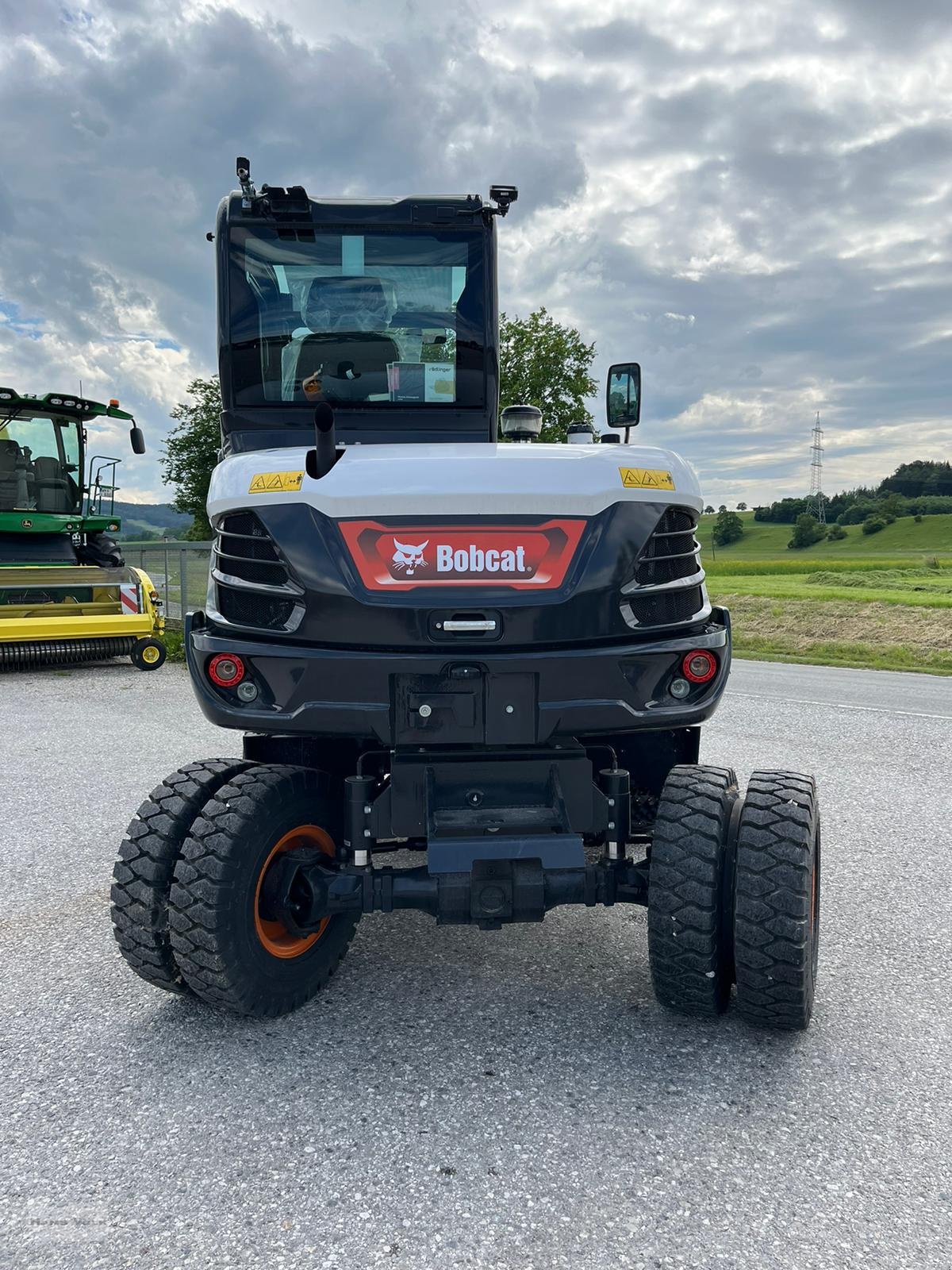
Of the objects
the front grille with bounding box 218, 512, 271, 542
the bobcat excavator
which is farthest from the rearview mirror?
the front grille with bounding box 218, 512, 271, 542

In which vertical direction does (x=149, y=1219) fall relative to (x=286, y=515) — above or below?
below

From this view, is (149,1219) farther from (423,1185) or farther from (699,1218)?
Answer: (699,1218)

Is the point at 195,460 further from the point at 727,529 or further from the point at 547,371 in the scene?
the point at 727,529

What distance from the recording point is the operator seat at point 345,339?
4160 millimetres

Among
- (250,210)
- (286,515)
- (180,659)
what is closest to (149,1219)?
(286,515)

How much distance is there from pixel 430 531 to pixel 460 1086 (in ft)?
5.40

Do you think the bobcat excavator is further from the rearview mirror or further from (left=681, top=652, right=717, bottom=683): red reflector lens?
the rearview mirror

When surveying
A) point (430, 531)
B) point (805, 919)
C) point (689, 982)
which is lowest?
point (689, 982)

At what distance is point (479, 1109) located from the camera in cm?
269

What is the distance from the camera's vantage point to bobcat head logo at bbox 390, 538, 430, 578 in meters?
2.88

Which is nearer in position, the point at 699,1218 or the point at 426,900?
the point at 699,1218

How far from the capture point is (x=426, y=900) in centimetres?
301

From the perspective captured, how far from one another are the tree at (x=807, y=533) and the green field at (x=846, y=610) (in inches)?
676

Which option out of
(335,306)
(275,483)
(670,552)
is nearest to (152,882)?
(275,483)
